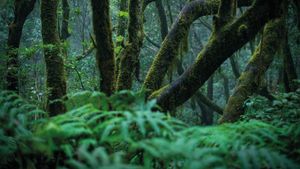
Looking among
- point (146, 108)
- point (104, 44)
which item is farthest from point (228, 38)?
point (146, 108)

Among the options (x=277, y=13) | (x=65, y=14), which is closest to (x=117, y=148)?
(x=277, y=13)

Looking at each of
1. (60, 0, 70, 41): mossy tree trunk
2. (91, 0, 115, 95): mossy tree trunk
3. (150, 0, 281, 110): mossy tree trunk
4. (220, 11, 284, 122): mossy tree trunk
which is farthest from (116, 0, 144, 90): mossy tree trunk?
(60, 0, 70, 41): mossy tree trunk

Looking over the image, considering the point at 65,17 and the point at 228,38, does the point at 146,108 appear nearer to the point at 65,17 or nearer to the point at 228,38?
the point at 228,38

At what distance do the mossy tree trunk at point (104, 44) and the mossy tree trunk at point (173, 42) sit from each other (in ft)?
2.72

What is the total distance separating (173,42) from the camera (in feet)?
24.8

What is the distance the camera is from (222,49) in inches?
227

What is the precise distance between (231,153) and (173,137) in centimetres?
45

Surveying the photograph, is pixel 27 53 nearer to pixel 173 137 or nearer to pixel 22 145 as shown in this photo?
pixel 22 145

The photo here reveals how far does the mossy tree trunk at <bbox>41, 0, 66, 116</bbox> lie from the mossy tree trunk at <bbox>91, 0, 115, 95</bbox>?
70 centimetres

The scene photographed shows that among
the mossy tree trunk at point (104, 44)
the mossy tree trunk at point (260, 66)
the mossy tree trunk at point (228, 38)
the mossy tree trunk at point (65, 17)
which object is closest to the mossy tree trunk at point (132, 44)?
the mossy tree trunk at point (104, 44)

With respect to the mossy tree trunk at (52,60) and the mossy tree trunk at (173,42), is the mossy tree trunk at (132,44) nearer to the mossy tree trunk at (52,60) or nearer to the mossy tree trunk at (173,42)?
the mossy tree trunk at (173,42)

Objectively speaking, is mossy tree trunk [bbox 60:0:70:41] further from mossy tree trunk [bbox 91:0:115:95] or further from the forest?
mossy tree trunk [bbox 91:0:115:95]

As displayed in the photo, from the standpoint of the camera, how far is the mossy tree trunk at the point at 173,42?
7.38 meters

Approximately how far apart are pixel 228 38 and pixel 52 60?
3.00 meters
